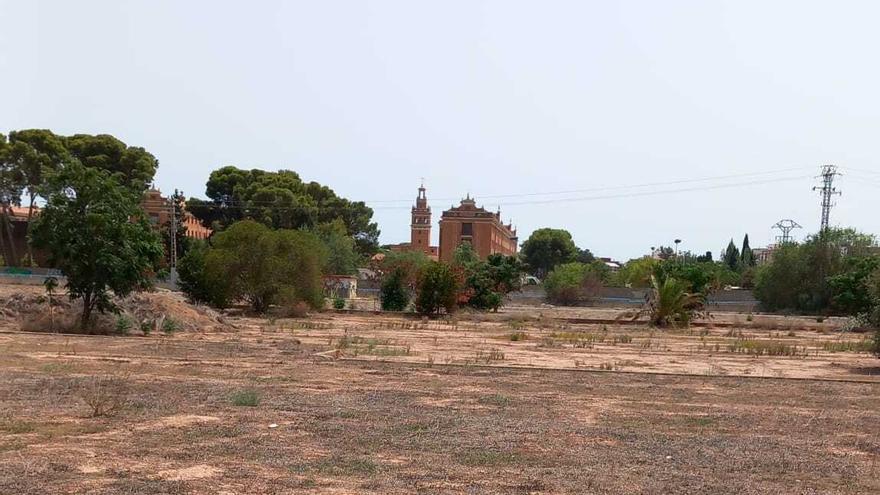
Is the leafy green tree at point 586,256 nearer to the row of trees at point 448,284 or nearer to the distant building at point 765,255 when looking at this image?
the distant building at point 765,255

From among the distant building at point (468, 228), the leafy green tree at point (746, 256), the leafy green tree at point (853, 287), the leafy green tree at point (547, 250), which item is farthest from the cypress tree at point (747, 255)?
the leafy green tree at point (853, 287)

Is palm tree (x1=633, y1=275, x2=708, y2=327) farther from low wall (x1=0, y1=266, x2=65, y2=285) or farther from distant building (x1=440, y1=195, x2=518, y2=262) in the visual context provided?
distant building (x1=440, y1=195, x2=518, y2=262)

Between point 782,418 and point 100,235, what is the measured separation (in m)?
20.7

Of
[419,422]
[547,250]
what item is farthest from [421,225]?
[419,422]

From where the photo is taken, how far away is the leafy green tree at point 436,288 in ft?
154

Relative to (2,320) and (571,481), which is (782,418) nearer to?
(571,481)

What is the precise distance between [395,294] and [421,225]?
317 feet

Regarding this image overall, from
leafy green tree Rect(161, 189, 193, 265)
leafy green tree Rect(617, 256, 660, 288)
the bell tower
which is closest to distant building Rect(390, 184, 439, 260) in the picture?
the bell tower

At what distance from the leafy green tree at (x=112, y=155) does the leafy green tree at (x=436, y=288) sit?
3158 cm

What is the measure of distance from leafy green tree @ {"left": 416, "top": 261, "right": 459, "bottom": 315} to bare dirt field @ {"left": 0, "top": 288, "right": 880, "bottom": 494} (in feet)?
78.6

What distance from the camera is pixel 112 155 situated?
224ft

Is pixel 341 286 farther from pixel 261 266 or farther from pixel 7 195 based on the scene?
pixel 7 195

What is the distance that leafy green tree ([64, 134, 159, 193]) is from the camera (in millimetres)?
67188

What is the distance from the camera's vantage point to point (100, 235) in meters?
25.3
